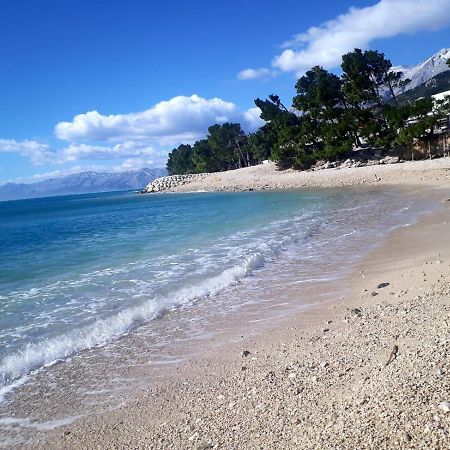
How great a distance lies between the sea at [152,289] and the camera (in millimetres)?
8070

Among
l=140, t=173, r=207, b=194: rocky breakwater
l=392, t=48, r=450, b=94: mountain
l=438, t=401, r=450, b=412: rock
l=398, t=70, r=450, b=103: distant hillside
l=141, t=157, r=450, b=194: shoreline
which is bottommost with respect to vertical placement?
l=438, t=401, r=450, b=412: rock

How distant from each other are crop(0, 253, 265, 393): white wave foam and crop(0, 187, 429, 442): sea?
0.02 metres

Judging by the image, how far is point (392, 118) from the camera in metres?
53.0

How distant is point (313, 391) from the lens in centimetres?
531

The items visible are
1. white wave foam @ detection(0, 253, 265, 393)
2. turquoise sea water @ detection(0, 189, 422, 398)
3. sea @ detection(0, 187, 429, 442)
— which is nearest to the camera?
white wave foam @ detection(0, 253, 265, 393)

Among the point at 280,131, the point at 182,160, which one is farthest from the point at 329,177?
the point at 182,160

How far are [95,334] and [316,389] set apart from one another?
5481 millimetres

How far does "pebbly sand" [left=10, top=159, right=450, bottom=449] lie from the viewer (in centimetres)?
421

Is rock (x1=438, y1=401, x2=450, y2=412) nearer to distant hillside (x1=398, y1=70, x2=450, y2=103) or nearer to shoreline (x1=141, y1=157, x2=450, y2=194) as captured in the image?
shoreline (x1=141, y1=157, x2=450, y2=194)

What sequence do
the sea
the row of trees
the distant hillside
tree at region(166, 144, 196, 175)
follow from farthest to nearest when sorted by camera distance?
1. tree at region(166, 144, 196, 175)
2. the distant hillside
3. the row of trees
4. the sea

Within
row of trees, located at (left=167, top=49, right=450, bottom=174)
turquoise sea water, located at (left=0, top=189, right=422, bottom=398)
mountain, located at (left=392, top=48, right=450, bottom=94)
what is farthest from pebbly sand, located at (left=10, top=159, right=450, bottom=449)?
mountain, located at (left=392, top=48, right=450, bottom=94)

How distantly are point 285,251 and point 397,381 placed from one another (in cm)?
1164

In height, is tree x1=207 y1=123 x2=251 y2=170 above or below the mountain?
below

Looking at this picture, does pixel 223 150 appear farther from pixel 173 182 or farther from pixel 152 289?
pixel 152 289
